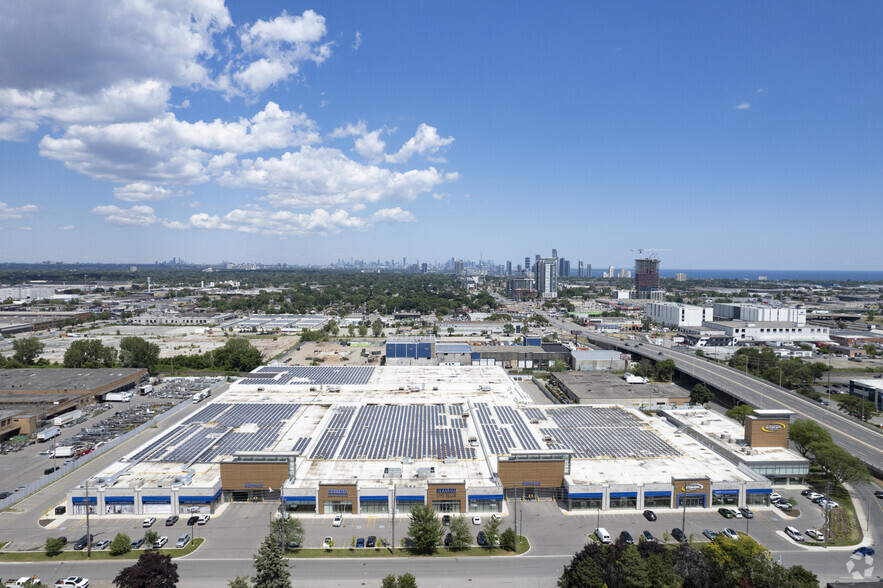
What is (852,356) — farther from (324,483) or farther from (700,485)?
(324,483)

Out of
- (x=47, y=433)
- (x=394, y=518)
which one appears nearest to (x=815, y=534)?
(x=394, y=518)

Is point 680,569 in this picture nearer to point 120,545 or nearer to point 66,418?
point 120,545

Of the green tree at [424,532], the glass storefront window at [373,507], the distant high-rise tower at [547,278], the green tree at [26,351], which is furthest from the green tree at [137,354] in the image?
the distant high-rise tower at [547,278]

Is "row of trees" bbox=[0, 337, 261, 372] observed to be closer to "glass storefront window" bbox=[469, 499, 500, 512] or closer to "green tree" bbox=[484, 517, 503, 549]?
"glass storefront window" bbox=[469, 499, 500, 512]

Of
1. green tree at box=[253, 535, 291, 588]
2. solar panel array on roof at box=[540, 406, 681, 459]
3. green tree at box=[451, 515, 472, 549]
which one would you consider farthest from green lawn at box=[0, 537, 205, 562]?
solar panel array on roof at box=[540, 406, 681, 459]

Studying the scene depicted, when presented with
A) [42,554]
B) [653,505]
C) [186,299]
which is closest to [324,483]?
[42,554]

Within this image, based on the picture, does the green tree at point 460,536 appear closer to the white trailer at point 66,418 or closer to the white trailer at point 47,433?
the white trailer at point 47,433
